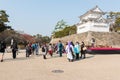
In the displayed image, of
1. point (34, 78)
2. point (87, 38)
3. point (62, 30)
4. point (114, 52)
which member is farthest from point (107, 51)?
point (62, 30)

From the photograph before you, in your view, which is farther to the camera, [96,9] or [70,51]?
[96,9]

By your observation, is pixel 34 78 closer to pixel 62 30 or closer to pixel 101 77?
pixel 101 77

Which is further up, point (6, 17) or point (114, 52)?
point (6, 17)

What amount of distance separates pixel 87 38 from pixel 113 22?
52.0 ft

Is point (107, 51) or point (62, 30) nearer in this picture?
point (107, 51)

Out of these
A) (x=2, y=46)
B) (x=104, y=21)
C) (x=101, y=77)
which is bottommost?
(x=101, y=77)

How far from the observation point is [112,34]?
53969mm

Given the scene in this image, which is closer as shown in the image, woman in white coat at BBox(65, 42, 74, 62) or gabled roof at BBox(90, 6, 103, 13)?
woman in white coat at BBox(65, 42, 74, 62)

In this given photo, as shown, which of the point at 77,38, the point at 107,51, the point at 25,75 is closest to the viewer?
the point at 25,75

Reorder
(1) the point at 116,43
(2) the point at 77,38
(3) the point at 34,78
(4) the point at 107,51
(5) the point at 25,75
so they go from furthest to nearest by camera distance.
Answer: (2) the point at 77,38 → (1) the point at 116,43 → (4) the point at 107,51 → (5) the point at 25,75 → (3) the point at 34,78

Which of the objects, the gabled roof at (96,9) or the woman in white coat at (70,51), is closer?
the woman in white coat at (70,51)

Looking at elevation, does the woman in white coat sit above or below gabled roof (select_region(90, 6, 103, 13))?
below

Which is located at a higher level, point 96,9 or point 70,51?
point 96,9

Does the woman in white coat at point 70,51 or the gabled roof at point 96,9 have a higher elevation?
the gabled roof at point 96,9
